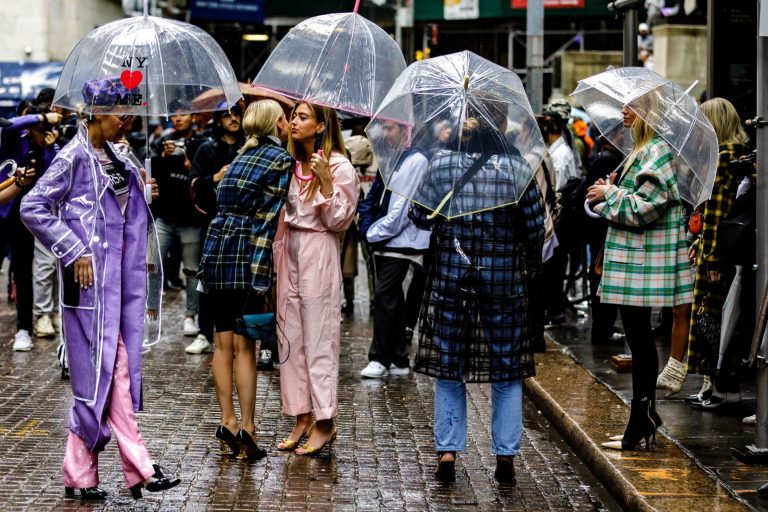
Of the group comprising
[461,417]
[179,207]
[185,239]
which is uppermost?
[179,207]

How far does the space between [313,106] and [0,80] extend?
17.3 meters

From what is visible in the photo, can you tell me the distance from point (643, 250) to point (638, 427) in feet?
3.11

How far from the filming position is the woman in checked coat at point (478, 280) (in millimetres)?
6605

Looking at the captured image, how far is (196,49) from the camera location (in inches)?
301

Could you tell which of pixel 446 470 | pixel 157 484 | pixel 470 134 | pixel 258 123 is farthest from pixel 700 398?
pixel 157 484

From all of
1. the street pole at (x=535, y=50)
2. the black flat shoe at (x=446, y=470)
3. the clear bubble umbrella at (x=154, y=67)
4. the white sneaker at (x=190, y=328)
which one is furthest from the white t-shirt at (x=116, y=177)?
the street pole at (x=535, y=50)

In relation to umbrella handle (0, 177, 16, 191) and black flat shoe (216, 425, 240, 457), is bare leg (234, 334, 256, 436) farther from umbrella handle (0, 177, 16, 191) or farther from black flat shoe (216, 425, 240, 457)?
umbrella handle (0, 177, 16, 191)

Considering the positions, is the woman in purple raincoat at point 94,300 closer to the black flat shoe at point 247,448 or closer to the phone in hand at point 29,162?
the black flat shoe at point 247,448

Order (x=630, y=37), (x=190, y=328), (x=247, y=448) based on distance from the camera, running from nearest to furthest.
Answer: (x=247, y=448) < (x=630, y=37) < (x=190, y=328)

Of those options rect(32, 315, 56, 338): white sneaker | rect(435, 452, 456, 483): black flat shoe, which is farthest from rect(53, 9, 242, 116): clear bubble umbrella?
rect(32, 315, 56, 338): white sneaker

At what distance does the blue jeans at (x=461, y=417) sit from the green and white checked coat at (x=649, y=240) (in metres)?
0.74

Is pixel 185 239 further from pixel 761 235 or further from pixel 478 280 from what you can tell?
pixel 761 235

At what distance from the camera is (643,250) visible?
273 inches

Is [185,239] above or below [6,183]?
below
